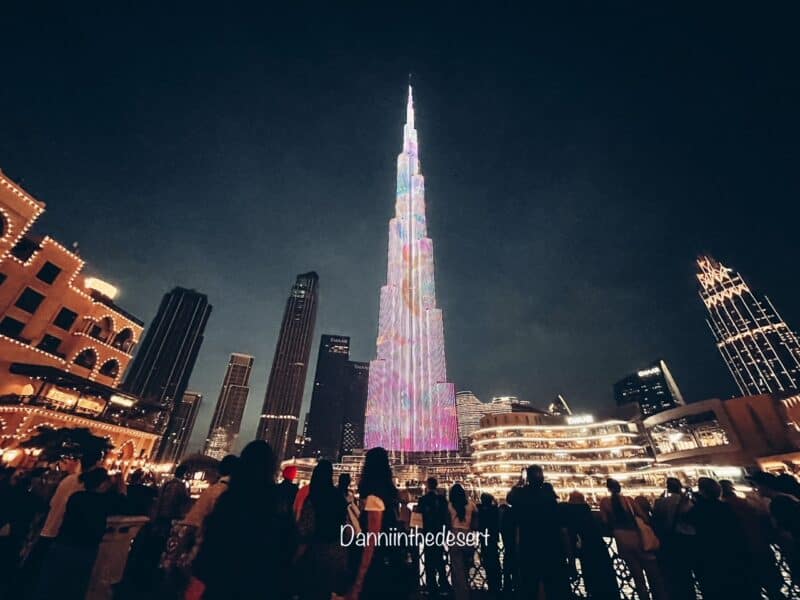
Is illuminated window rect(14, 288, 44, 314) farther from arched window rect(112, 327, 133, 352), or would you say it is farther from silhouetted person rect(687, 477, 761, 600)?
silhouetted person rect(687, 477, 761, 600)

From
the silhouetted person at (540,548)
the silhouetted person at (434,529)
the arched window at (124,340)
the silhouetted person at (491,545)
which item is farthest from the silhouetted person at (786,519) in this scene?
the arched window at (124,340)

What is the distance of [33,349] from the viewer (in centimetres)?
2825

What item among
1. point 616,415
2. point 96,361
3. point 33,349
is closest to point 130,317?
point 96,361

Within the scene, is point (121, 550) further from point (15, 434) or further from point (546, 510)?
point (15, 434)

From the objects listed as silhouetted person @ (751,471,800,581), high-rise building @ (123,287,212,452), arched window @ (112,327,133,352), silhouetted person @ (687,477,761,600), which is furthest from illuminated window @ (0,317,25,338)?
high-rise building @ (123,287,212,452)

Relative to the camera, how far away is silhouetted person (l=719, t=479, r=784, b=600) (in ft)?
16.9

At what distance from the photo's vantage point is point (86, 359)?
34.4 m

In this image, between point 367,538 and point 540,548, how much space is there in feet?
9.04

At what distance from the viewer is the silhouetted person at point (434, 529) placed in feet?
21.6

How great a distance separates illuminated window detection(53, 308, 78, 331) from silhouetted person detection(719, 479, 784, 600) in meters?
46.5

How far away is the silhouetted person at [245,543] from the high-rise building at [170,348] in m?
207

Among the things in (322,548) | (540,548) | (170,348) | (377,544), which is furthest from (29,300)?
(170,348)

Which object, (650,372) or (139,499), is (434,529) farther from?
(650,372)

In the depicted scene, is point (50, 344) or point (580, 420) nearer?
point (50, 344)
